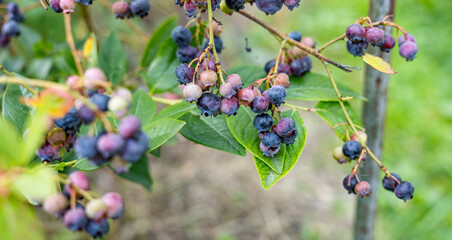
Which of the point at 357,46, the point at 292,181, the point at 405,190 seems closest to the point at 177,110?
the point at 357,46

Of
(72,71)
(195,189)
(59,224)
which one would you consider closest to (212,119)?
(72,71)

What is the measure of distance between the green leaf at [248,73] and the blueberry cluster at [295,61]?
52mm

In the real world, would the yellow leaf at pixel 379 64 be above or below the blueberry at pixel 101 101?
below

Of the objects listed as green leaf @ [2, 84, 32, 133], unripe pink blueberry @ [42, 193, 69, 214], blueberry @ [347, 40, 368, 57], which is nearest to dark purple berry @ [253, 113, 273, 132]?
blueberry @ [347, 40, 368, 57]

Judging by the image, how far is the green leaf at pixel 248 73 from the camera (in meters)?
1.08

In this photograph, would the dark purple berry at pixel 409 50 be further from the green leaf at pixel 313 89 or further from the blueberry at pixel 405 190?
the blueberry at pixel 405 190

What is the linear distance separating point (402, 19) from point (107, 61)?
3.43m

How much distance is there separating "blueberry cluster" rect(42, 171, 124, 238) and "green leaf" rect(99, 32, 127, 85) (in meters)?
0.68

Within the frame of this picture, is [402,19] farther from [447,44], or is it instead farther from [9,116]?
[9,116]

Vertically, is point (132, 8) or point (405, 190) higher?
point (132, 8)

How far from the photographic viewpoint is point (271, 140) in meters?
0.77

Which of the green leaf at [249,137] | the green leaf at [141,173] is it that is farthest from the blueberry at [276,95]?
the green leaf at [141,173]

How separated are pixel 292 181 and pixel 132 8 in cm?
191

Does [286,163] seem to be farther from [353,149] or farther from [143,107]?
[143,107]
